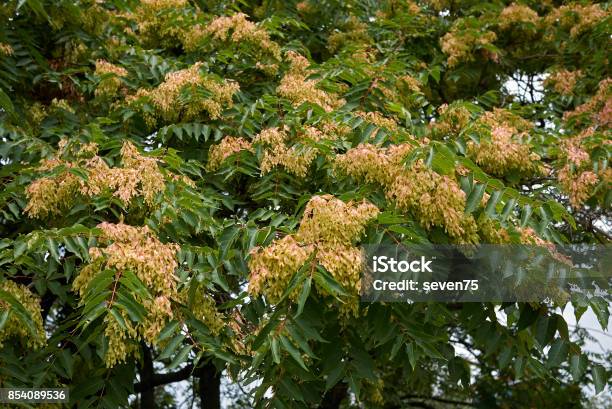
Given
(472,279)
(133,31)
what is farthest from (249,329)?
(133,31)

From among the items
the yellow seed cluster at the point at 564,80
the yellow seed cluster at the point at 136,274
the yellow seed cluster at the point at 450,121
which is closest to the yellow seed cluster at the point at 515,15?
the yellow seed cluster at the point at 564,80

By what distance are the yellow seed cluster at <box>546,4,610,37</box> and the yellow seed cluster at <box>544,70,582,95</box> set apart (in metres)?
0.31

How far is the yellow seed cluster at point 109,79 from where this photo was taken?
4566 millimetres

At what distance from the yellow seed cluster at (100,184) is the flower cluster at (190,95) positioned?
0.63 meters

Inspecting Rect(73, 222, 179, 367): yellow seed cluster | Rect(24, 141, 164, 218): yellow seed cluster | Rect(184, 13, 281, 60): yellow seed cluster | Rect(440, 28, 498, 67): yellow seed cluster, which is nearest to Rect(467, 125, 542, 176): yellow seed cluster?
Rect(184, 13, 281, 60): yellow seed cluster

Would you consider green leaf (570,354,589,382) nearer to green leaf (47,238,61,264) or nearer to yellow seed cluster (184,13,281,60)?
green leaf (47,238,61,264)

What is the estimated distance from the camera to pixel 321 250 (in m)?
2.62

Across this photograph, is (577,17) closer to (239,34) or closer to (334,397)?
(239,34)

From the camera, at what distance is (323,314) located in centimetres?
284

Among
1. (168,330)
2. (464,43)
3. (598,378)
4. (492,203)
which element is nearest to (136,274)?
(168,330)

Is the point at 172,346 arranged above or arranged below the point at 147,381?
below

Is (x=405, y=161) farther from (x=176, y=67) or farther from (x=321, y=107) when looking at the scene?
(x=176, y=67)

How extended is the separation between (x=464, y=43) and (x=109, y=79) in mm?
2701

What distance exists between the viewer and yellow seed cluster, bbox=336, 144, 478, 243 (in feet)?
9.15
